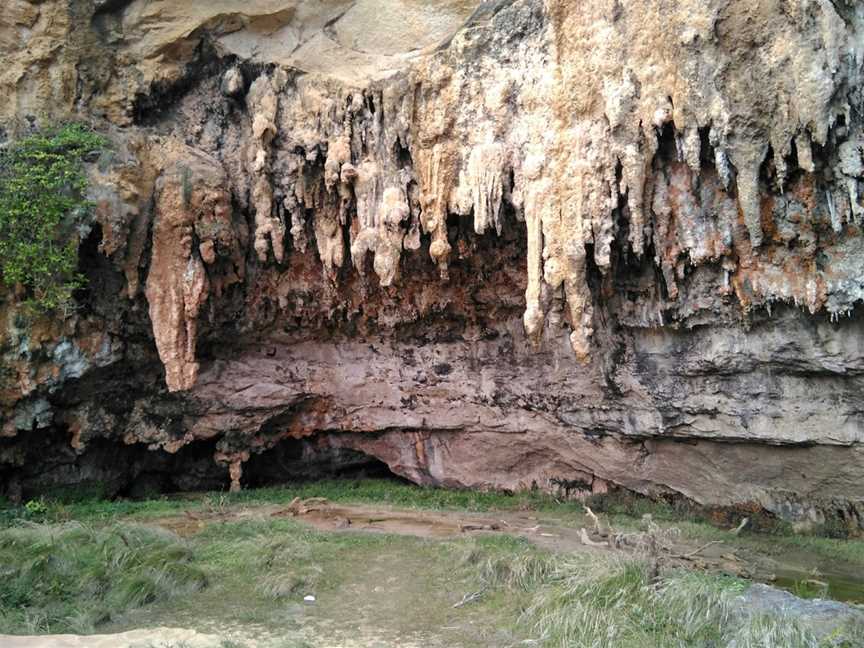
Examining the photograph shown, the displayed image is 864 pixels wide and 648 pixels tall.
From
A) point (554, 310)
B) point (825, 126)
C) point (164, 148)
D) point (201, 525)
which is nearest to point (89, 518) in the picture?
point (201, 525)

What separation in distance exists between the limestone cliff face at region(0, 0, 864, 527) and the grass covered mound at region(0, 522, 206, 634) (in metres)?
4.51

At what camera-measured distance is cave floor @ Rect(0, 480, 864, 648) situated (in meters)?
7.25

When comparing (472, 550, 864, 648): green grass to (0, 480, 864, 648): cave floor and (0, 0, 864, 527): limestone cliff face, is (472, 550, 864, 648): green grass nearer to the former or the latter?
(0, 480, 864, 648): cave floor

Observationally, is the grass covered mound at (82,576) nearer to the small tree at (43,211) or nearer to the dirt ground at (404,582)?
the dirt ground at (404,582)

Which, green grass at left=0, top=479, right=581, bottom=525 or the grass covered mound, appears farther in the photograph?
green grass at left=0, top=479, right=581, bottom=525

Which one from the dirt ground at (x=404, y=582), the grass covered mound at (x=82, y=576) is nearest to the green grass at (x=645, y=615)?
the dirt ground at (x=404, y=582)

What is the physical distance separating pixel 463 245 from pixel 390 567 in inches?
236

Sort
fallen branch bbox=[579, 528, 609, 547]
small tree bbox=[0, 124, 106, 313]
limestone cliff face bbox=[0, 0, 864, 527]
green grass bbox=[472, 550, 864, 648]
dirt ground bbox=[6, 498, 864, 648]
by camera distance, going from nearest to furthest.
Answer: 1. green grass bbox=[472, 550, 864, 648]
2. dirt ground bbox=[6, 498, 864, 648]
3. limestone cliff face bbox=[0, 0, 864, 527]
4. fallen branch bbox=[579, 528, 609, 547]
5. small tree bbox=[0, 124, 106, 313]

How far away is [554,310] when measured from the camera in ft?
36.7

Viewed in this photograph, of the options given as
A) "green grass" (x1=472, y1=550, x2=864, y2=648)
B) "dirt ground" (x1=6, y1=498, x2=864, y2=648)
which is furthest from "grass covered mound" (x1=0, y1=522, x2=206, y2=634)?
"green grass" (x1=472, y1=550, x2=864, y2=648)

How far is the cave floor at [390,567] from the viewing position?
7254 millimetres

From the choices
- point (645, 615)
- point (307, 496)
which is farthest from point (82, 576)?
point (307, 496)

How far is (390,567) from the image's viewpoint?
9.70 m

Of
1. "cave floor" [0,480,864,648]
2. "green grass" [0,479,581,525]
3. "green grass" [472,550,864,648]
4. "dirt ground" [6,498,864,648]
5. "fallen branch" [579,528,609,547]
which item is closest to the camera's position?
"green grass" [472,550,864,648]
